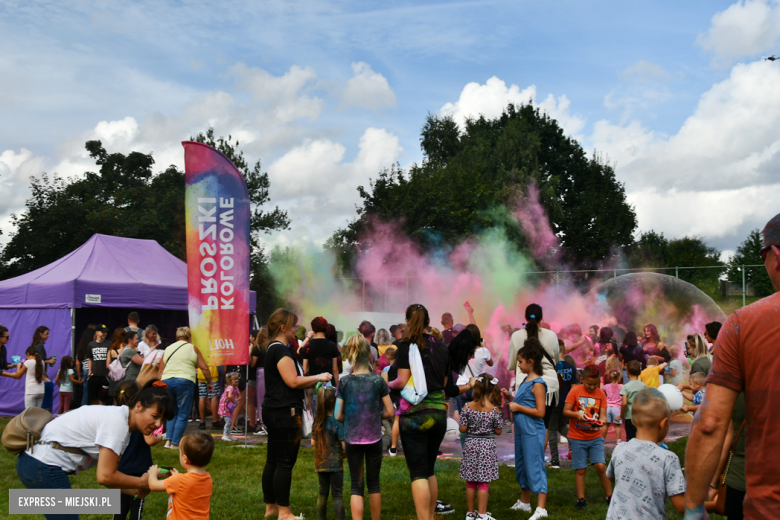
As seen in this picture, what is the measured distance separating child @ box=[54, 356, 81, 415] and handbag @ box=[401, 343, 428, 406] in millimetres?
8580

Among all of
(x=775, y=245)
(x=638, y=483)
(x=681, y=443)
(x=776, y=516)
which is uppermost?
(x=775, y=245)

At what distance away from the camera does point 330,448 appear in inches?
203

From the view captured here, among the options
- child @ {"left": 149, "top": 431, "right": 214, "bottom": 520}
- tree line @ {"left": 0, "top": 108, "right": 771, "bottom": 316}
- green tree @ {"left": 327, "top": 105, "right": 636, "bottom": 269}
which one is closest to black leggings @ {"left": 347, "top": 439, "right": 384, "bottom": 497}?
child @ {"left": 149, "top": 431, "right": 214, "bottom": 520}

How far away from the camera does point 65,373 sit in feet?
36.8

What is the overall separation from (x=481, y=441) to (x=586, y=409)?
1.15m

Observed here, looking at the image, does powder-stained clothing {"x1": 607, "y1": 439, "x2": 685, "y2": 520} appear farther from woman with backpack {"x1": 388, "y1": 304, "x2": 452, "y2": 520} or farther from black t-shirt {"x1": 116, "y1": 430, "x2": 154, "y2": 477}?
black t-shirt {"x1": 116, "y1": 430, "x2": 154, "y2": 477}

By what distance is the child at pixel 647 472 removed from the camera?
3283 millimetres

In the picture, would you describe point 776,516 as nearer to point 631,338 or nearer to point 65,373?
point 631,338

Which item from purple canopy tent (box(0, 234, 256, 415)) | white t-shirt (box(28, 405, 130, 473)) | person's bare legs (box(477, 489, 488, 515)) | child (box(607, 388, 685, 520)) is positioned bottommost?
person's bare legs (box(477, 489, 488, 515))

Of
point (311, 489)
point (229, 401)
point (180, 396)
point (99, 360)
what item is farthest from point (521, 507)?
point (99, 360)

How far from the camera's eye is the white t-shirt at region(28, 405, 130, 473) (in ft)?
10.6

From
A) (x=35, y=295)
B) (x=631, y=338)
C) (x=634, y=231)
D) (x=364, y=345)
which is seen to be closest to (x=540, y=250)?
(x=634, y=231)

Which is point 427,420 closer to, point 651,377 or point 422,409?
point 422,409

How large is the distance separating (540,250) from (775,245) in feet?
102
